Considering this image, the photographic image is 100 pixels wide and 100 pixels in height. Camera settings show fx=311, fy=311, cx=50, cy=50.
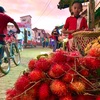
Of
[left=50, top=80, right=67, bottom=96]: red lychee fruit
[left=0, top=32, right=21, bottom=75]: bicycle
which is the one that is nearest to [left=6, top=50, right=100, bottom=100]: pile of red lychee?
[left=50, top=80, right=67, bottom=96]: red lychee fruit

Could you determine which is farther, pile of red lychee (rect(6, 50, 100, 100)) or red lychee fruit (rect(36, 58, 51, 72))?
red lychee fruit (rect(36, 58, 51, 72))

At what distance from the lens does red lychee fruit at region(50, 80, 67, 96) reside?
1.52 metres

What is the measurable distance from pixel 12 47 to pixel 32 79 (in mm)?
8897

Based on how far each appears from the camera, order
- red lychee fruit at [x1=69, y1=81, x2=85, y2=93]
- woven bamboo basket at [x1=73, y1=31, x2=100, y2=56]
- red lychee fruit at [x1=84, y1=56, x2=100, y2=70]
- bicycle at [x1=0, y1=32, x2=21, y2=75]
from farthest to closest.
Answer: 1. bicycle at [x1=0, y1=32, x2=21, y2=75]
2. woven bamboo basket at [x1=73, y1=31, x2=100, y2=56]
3. red lychee fruit at [x1=84, y1=56, x2=100, y2=70]
4. red lychee fruit at [x1=69, y1=81, x2=85, y2=93]

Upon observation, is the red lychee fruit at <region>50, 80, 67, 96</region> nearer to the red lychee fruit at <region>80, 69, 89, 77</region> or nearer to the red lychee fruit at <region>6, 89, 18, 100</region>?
the red lychee fruit at <region>80, 69, 89, 77</region>

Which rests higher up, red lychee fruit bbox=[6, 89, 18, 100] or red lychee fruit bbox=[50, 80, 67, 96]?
red lychee fruit bbox=[50, 80, 67, 96]

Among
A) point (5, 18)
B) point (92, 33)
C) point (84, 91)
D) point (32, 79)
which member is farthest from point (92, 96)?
point (5, 18)

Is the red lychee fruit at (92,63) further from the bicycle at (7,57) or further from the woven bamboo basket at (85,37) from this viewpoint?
the bicycle at (7,57)

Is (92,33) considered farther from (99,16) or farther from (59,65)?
(99,16)

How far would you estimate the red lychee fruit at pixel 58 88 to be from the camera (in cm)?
152

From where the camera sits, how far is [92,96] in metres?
1.57

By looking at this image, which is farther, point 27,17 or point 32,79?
Result: point 27,17

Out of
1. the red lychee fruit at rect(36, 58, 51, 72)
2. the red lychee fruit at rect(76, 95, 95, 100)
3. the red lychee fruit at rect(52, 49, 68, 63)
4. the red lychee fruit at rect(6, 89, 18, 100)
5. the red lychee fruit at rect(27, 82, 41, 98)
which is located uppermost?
the red lychee fruit at rect(52, 49, 68, 63)

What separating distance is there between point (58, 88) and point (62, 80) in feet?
0.22
